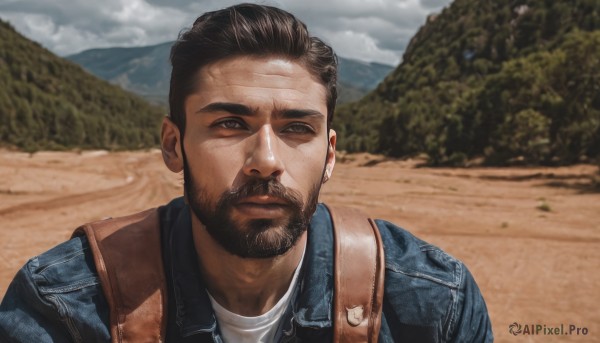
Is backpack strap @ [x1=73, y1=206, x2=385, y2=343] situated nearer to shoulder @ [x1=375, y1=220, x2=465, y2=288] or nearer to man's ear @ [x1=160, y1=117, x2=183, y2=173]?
shoulder @ [x1=375, y1=220, x2=465, y2=288]

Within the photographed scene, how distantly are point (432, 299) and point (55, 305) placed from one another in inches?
53.0

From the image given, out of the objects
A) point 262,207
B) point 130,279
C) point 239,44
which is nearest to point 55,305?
point 130,279

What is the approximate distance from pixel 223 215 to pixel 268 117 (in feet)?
1.42

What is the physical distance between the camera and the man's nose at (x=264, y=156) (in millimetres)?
1909

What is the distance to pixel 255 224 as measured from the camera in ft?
6.38

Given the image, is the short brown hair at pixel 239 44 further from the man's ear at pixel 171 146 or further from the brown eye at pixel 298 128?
the brown eye at pixel 298 128

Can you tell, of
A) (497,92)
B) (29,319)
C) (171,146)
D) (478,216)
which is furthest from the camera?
(497,92)

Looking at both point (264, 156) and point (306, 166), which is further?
point (306, 166)

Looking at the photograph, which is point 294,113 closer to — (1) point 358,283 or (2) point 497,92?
(1) point 358,283

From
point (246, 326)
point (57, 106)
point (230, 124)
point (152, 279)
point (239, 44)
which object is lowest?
point (57, 106)

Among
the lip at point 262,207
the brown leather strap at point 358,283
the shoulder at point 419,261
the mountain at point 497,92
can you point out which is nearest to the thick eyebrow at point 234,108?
the lip at point 262,207

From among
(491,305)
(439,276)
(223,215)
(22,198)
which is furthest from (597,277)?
(22,198)

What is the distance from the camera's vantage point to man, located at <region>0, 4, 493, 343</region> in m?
1.79

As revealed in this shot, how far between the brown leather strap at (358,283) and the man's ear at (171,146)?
0.77m
